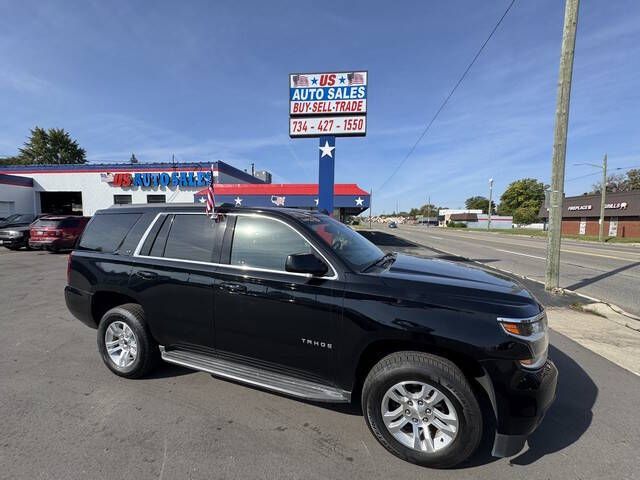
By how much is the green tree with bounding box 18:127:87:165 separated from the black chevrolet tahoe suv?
6509 centimetres

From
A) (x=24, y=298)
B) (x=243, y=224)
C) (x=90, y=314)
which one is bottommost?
(x=24, y=298)

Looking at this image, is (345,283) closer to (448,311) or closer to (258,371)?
(448,311)

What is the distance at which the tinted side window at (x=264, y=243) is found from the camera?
9.71 feet

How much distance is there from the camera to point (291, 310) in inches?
109

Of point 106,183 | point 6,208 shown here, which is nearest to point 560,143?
point 106,183

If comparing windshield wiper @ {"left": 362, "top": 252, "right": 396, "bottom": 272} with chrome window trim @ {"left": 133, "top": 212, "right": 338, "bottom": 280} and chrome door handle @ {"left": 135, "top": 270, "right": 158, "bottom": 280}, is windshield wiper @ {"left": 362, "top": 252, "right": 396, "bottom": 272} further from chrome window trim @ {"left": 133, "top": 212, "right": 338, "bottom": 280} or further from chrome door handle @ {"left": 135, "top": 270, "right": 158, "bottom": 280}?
chrome door handle @ {"left": 135, "top": 270, "right": 158, "bottom": 280}

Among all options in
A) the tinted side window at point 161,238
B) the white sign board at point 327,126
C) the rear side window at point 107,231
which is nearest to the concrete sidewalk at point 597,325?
the tinted side window at point 161,238

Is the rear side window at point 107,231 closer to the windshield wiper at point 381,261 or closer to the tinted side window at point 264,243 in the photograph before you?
the tinted side window at point 264,243

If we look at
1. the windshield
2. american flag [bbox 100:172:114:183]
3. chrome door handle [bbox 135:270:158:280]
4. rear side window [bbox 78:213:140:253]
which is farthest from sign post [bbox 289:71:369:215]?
american flag [bbox 100:172:114:183]

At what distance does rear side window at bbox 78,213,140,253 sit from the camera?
12.5 feet

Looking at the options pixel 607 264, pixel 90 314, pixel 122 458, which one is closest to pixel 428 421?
pixel 122 458

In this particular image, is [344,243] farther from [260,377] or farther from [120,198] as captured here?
[120,198]

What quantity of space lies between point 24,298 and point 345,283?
7659 millimetres

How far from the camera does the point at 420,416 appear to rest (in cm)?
242
